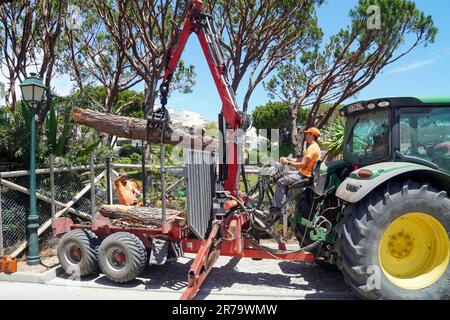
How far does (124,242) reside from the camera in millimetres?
5262

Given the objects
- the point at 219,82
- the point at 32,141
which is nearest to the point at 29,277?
the point at 32,141

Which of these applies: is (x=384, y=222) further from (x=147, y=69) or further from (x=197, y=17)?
(x=147, y=69)

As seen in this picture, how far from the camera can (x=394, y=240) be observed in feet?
14.4

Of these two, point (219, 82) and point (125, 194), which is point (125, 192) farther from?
point (219, 82)

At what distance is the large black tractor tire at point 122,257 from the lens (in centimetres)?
519

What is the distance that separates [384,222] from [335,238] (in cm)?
77

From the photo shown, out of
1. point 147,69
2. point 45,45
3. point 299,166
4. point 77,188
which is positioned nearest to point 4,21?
point 45,45

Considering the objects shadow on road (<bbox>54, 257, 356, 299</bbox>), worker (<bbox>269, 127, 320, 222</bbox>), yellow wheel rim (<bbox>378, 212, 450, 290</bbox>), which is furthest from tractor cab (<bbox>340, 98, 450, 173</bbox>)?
shadow on road (<bbox>54, 257, 356, 299</bbox>)

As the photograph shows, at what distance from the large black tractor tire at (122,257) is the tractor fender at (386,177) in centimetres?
281

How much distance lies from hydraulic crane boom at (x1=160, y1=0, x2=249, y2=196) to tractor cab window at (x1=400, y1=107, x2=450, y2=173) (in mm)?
2256

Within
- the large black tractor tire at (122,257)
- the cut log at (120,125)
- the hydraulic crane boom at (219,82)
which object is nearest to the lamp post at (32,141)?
the cut log at (120,125)

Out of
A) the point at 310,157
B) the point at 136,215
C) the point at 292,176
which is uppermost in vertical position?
the point at 310,157

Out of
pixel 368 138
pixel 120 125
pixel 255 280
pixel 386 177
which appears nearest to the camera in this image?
pixel 386 177

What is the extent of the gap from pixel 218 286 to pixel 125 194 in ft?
10.2
